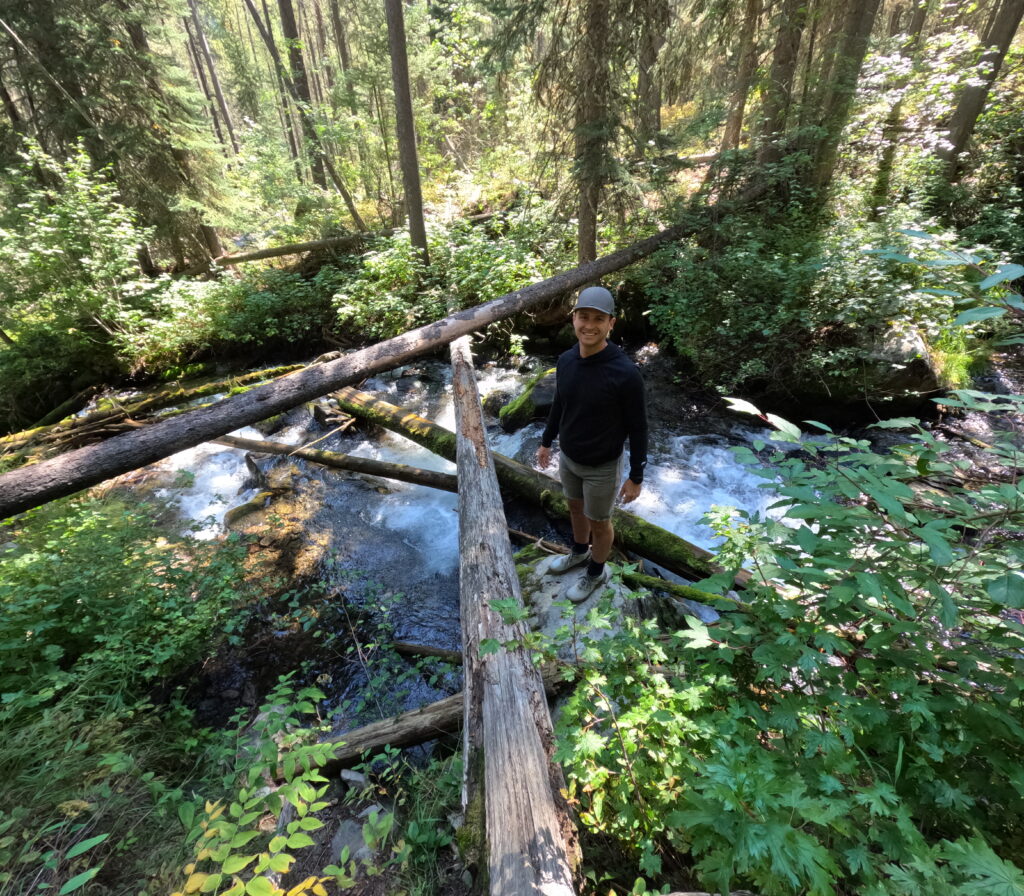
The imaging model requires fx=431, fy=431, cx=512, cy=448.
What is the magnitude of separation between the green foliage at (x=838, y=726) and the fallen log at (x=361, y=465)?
384 centimetres

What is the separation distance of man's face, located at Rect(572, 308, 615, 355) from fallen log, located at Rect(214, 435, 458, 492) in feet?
10.2

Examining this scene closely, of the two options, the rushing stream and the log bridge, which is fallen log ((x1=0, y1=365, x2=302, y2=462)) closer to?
the rushing stream

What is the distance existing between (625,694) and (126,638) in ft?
12.4

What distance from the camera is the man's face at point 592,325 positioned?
2.91 metres

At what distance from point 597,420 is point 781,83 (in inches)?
412

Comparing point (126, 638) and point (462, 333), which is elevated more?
point (462, 333)

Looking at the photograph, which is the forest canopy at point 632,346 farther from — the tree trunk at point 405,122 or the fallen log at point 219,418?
the fallen log at point 219,418

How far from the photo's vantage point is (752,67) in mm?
10352

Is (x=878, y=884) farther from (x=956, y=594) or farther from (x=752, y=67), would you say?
(x=752, y=67)

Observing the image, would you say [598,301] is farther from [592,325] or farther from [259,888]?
[259,888]

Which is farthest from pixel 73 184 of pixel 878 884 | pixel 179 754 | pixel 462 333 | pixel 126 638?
pixel 878 884

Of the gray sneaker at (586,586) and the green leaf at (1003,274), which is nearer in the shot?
the green leaf at (1003,274)

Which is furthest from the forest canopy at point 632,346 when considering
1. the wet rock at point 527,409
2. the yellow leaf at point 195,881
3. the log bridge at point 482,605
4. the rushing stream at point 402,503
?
the wet rock at point 527,409

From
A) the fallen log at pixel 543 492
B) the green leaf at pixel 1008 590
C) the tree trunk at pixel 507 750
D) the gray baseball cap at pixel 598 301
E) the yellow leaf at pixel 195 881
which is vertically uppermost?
the gray baseball cap at pixel 598 301
